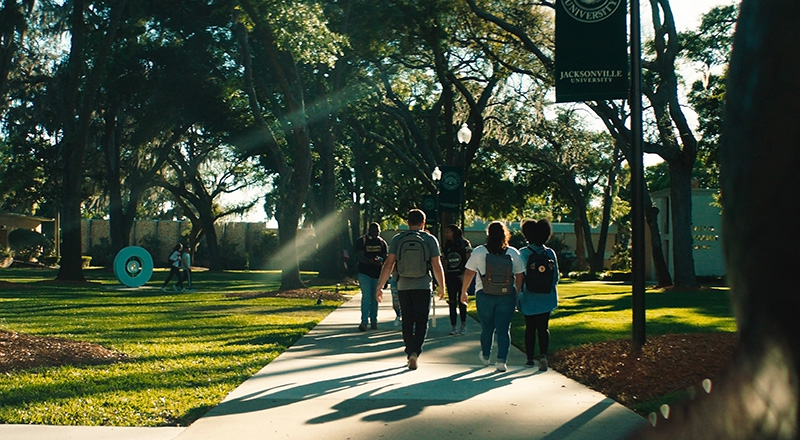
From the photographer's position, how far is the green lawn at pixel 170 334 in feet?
24.5

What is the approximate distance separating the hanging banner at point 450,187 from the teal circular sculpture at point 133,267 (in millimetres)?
10654

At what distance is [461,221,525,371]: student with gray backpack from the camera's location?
35.3 ft

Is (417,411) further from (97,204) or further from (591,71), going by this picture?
(97,204)

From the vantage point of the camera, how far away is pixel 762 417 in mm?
468

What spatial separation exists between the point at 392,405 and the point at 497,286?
3.13 meters

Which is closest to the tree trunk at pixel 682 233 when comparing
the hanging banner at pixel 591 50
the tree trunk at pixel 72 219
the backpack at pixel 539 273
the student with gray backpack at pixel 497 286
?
the backpack at pixel 539 273

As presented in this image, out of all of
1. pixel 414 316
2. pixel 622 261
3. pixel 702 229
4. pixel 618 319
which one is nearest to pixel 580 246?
pixel 622 261

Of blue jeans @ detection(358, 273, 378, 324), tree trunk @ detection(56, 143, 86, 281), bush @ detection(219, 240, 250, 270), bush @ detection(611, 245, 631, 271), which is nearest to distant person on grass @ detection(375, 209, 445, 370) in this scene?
blue jeans @ detection(358, 273, 378, 324)

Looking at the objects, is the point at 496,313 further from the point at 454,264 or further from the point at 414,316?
the point at 454,264

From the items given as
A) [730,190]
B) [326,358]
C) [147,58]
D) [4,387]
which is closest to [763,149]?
[730,190]

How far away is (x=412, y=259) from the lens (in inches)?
434

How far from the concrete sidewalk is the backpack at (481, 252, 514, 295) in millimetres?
1005

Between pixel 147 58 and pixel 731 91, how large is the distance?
128 ft

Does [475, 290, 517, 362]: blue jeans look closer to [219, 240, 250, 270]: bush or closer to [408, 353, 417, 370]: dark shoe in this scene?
[408, 353, 417, 370]: dark shoe
